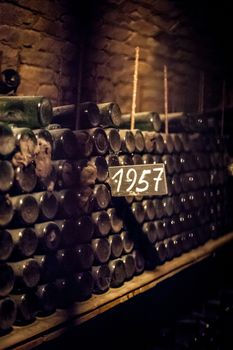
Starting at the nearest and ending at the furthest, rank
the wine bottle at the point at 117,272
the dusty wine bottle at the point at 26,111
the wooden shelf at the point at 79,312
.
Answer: the wooden shelf at the point at 79,312 → the dusty wine bottle at the point at 26,111 → the wine bottle at the point at 117,272

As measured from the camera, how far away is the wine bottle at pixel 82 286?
339cm

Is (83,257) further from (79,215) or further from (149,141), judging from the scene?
(149,141)

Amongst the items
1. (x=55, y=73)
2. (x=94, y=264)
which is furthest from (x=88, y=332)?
(x=55, y=73)

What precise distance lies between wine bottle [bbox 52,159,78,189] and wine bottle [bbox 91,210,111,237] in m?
0.43

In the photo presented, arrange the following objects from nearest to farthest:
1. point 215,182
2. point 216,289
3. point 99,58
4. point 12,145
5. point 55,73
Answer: point 12,145, point 55,73, point 99,58, point 215,182, point 216,289

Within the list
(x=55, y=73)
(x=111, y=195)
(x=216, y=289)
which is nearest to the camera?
(x=111, y=195)

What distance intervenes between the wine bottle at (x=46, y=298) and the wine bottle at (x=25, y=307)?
6 cm

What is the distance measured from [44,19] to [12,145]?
235cm

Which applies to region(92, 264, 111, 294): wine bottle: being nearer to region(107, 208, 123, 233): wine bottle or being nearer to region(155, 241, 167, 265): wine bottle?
region(107, 208, 123, 233): wine bottle

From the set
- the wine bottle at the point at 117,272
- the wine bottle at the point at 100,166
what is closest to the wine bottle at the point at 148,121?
the wine bottle at the point at 100,166

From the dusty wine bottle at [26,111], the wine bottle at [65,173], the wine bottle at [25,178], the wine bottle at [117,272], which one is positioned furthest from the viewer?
the wine bottle at [117,272]

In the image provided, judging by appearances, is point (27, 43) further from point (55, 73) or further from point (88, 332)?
point (88, 332)

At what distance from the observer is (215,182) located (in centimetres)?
614

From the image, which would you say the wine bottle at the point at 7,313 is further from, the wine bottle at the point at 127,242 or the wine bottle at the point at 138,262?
the wine bottle at the point at 138,262
